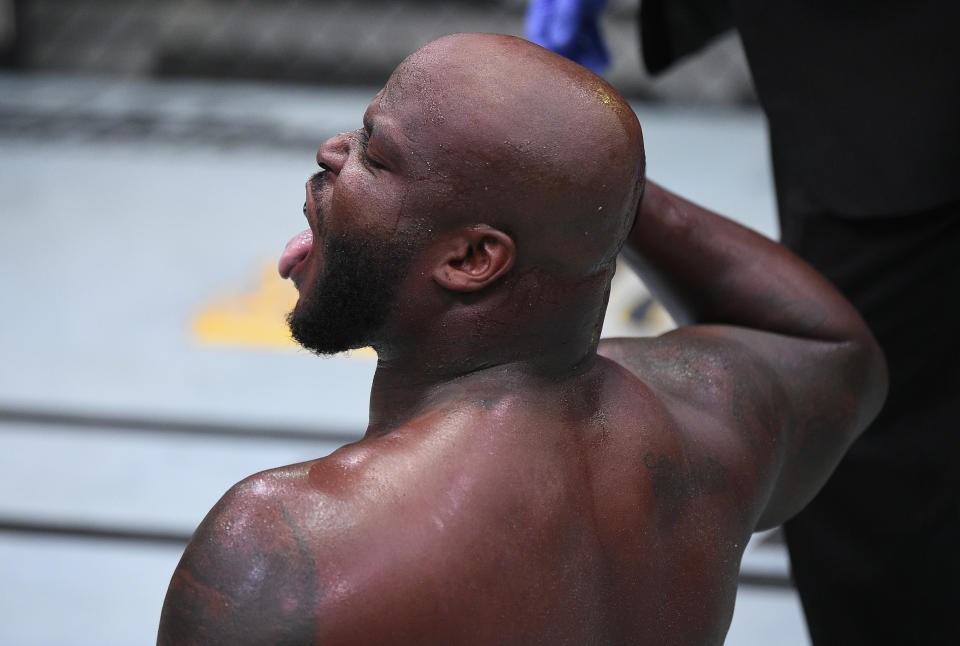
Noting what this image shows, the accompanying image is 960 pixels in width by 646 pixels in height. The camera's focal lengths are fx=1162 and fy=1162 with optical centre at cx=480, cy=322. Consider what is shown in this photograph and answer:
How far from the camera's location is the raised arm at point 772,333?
3.53 feet

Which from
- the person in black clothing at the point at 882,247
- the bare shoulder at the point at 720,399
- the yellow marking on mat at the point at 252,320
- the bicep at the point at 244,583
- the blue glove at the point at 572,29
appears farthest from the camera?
the yellow marking on mat at the point at 252,320

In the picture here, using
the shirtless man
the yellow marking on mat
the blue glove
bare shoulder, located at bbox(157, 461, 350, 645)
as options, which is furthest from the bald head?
the yellow marking on mat

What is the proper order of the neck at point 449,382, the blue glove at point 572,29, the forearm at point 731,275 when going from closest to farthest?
the neck at point 449,382, the forearm at point 731,275, the blue glove at point 572,29

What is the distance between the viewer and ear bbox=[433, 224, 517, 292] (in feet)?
2.75

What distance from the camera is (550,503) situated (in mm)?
849

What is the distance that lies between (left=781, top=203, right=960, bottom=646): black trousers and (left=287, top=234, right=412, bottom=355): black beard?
0.86m

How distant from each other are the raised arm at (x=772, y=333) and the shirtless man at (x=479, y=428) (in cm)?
12

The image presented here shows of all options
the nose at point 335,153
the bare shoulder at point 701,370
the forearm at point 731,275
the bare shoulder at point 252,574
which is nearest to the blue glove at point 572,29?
the forearm at point 731,275

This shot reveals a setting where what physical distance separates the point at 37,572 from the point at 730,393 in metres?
1.58

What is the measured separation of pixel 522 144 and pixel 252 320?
2405mm

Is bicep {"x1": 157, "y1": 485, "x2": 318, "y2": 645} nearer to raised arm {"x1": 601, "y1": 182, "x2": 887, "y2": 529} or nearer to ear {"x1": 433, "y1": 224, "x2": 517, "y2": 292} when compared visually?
ear {"x1": 433, "y1": 224, "x2": 517, "y2": 292}

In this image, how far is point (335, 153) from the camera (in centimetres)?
90

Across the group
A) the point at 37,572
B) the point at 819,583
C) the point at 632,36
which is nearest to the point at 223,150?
the point at 632,36

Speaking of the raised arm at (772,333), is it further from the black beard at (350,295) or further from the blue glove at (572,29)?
the blue glove at (572,29)
